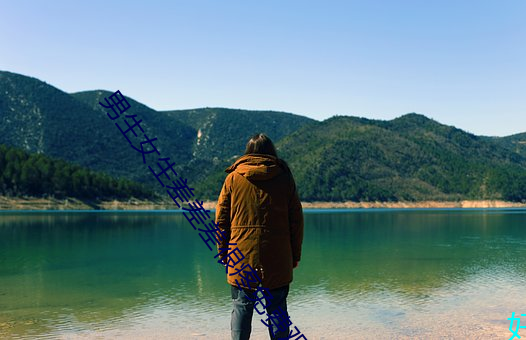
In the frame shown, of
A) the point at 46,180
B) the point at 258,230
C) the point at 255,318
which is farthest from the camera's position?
the point at 46,180

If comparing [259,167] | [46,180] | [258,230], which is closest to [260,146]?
[259,167]

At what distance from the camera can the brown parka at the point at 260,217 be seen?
5512mm

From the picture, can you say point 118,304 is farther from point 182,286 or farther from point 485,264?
point 485,264

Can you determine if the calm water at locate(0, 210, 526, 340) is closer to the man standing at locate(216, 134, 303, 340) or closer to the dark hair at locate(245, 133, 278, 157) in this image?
the man standing at locate(216, 134, 303, 340)

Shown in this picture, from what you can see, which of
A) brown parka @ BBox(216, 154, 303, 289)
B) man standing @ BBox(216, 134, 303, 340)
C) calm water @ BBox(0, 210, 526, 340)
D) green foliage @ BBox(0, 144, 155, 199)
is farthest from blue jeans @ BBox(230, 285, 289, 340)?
green foliage @ BBox(0, 144, 155, 199)

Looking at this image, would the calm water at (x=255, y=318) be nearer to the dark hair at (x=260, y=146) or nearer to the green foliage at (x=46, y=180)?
the dark hair at (x=260, y=146)

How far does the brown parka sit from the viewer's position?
18.1ft

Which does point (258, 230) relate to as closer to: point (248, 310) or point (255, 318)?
point (248, 310)

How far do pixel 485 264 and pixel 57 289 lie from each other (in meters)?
23.8

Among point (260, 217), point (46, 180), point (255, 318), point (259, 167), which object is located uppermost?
point (46, 180)

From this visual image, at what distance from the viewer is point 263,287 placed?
219 inches

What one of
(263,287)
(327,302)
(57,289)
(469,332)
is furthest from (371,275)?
(263,287)

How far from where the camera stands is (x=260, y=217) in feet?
18.1

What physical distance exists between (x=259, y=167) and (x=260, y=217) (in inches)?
20.3
